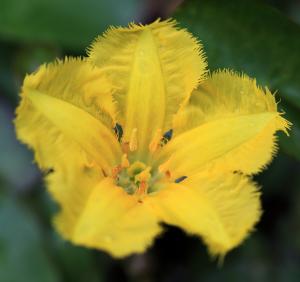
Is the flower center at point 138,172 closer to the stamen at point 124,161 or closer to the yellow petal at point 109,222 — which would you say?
the stamen at point 124,161

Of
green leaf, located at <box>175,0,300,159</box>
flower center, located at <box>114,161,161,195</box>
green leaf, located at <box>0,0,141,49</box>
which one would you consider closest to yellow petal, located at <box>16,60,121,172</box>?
flower center, located at <box>114,161,161,195</box>

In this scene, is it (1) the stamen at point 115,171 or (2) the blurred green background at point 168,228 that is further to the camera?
(2) the blurred green background at point 168,228

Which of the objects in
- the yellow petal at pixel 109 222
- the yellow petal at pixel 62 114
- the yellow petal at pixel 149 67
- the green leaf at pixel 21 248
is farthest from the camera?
the green leaf at pixel 21 248

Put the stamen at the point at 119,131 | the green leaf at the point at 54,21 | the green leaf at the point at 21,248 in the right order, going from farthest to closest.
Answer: the green leaf at the point at 54,21 < the green leaf at the point at 21,248 < the stamen at the point at 119,131

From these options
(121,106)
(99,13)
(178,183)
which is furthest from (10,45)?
(178,183)

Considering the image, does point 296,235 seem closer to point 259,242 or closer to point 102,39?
point 259,242

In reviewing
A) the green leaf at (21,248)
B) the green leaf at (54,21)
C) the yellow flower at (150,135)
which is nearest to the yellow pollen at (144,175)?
the yellow flower at (150,135)

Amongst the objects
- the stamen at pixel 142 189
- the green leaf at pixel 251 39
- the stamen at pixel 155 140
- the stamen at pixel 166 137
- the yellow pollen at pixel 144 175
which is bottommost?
the stamen at pixel 142 189
